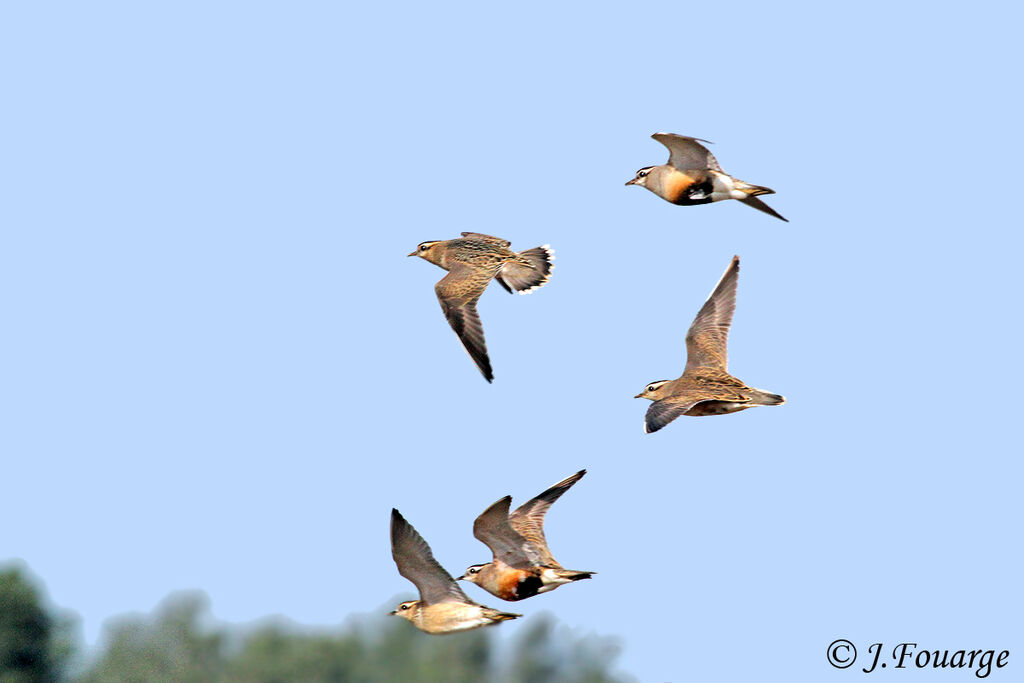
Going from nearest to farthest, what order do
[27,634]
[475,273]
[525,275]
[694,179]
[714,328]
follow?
[694,179] → [475,273] → [714,328] → [525,275] → [27,634]

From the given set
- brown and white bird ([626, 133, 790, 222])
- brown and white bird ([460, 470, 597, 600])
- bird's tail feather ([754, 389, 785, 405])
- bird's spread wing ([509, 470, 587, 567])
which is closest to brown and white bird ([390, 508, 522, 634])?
brown and white bird ([460, 470, 597, 600])

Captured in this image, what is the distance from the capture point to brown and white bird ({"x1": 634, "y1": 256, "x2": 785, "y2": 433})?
22281mm

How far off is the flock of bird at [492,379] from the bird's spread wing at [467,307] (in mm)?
13

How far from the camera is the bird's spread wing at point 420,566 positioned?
20.4 meters

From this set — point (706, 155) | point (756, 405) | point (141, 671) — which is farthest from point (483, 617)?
point (141, 671)

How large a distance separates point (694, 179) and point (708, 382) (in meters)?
2.66

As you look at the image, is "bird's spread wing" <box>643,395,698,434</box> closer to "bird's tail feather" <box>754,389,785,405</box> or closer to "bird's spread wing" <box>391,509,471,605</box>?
"bird's tail feather" <box>754,389,785,405</box>

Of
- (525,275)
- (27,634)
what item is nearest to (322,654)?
(27,634)

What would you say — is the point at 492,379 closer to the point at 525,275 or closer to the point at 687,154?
the point at 687,154

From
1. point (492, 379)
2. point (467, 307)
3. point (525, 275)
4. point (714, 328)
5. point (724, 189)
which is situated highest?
point (525, 275)

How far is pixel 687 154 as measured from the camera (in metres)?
23.2

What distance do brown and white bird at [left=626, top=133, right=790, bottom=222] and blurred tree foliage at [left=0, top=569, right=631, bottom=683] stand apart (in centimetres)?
3985

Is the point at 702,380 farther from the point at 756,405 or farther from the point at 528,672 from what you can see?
the point at 528,672

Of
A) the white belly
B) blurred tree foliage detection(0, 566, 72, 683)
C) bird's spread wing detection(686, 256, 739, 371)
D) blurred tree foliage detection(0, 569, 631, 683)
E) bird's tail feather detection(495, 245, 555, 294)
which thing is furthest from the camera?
blurred tree foliage detection(0, 569, 631, 683)
